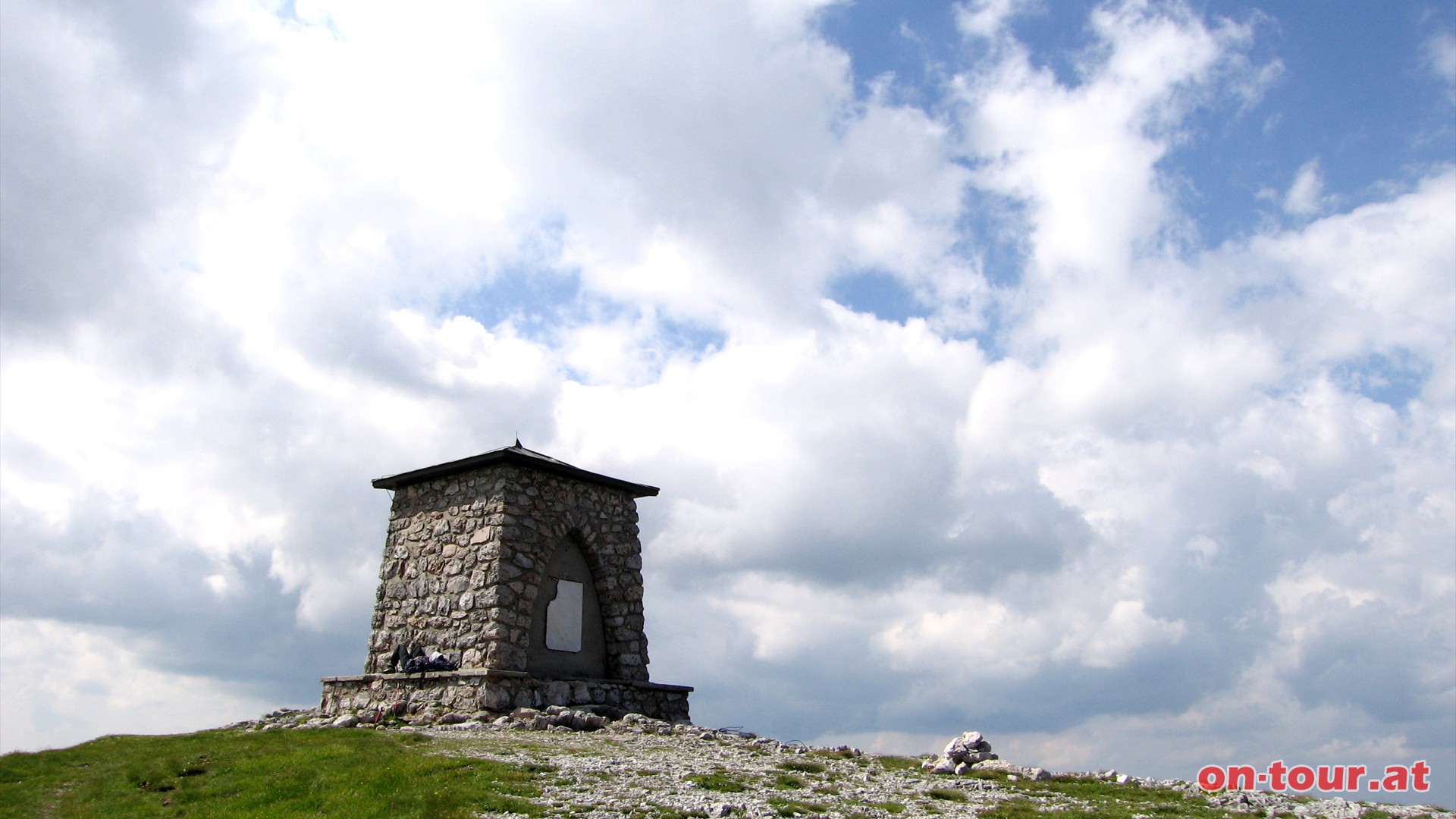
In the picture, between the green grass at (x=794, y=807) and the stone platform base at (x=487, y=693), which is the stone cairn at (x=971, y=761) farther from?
the stone platform base at (x=487, y=693)

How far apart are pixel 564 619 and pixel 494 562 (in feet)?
7.78

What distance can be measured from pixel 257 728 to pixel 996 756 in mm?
14619

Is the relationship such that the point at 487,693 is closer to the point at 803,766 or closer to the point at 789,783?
the point at 803,766

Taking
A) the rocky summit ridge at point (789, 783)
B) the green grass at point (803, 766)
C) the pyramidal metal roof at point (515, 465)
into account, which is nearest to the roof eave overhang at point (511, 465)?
the pyramidal metal roof at point (515, 465)

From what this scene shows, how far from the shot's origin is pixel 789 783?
44.6 feet

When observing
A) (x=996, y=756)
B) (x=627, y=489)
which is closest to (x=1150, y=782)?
(x=996, y=756)

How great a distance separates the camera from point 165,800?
13.4m

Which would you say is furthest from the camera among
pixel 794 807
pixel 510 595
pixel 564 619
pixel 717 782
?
pixel 564 619

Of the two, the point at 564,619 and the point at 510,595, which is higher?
the point at 510,595

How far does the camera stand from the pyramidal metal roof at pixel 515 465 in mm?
23016

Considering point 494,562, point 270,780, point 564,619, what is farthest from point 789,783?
point 564,619

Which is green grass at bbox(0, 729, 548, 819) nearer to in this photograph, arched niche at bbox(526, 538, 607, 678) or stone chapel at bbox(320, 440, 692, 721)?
stone chapel at bbox(320, 440, 692, 721)

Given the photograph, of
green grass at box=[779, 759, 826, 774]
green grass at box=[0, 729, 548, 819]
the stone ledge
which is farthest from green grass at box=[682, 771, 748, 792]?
the stone ledge

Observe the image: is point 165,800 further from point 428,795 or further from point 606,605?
point 606,605
